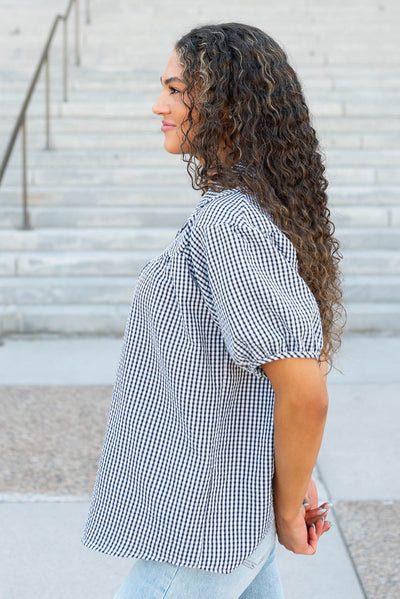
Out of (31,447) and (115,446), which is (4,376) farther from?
(115,446)

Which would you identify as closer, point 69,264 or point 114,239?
point 69,264

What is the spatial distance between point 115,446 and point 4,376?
3546 mm

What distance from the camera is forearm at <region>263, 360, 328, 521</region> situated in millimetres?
1162

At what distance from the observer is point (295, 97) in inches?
52.7

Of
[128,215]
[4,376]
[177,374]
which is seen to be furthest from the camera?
[128,215]

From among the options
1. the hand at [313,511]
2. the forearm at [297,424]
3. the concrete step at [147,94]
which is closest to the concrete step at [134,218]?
the concrete step at [147,94]

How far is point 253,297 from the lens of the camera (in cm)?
114

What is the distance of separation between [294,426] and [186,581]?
32cm

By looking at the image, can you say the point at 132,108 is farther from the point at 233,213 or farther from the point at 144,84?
the point at 233,213

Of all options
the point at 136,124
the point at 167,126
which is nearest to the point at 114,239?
the point at 136,124

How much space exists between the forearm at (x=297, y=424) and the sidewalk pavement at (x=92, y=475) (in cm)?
145

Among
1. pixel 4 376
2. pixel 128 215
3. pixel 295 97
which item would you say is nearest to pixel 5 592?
pixel 295 97

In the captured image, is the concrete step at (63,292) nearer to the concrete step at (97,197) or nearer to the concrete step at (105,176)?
the concrete step at (97,197)

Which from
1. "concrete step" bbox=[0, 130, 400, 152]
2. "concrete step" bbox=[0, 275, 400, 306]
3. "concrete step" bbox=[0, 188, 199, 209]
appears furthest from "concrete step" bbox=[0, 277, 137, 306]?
"concrete step" bbox=[0, 130, 400, 152]
